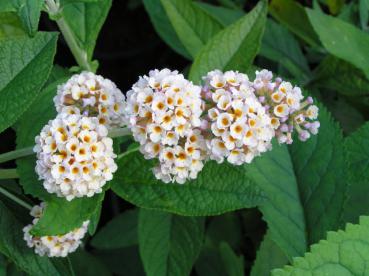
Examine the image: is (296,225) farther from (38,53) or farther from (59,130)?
(38,53)

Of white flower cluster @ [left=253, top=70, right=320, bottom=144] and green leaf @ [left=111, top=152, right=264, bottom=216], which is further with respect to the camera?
green leaf @ [left=111, top=152, right=264, bottom=216]

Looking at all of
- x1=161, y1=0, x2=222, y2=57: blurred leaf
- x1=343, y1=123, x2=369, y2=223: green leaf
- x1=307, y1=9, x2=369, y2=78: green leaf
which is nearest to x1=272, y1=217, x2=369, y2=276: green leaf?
x1=343, y1=123, x2=369, y2=223: green leaf

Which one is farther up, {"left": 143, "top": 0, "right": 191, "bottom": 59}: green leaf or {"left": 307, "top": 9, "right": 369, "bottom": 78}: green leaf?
{"left": 307, "top": 9, "right": 369, "bottom": 78}: green leaf

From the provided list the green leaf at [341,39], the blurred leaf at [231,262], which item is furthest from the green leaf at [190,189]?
the green leaf at [341,39]

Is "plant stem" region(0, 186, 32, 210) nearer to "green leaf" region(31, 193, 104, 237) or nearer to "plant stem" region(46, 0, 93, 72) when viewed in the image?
"green leaf" region(31, 193, 104, 237)

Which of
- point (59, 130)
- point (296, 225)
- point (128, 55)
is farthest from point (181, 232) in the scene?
point (128, 55)

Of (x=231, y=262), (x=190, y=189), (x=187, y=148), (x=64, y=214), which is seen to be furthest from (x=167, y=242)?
(x=187, y=148)
